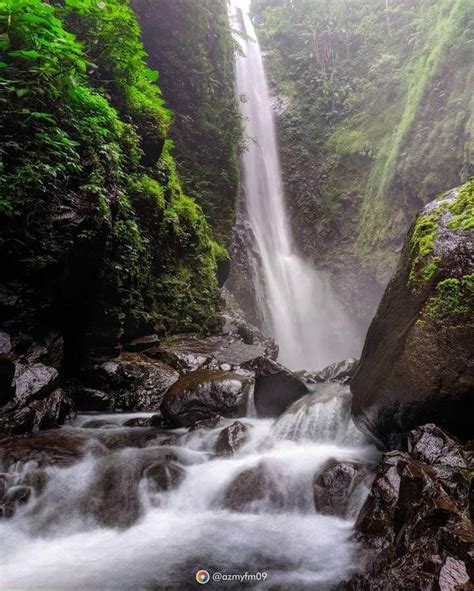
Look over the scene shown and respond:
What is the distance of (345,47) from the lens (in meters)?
23.5

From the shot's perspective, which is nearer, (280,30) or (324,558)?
(324,558)

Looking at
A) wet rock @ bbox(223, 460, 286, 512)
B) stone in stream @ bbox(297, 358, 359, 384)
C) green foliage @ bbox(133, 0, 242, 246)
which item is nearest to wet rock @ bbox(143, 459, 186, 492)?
wet rock @ bbox(223, 460, 286, 512)

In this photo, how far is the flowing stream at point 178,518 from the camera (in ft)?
10.8

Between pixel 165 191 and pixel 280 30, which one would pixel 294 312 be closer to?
pixel 165 191

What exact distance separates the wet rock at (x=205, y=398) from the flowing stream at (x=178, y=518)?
0.46 meters

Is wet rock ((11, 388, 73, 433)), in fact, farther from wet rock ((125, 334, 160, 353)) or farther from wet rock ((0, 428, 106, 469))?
wet rock ((125, 334, 160, 353))

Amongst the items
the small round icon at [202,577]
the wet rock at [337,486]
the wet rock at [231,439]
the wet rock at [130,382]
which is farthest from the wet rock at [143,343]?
the small round icon at [202,577]

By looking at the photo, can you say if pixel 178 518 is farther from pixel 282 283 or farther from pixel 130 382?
pixel 282 283

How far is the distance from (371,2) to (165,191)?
21.3 meters

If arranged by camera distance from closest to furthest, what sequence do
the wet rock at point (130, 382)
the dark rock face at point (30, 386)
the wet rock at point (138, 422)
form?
the dark rock face at point (30, 386) → the wet rock at point (138, 422) → the wet rock at point (130, 382)

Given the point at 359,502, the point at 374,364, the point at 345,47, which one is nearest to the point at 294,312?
the point at 374,364

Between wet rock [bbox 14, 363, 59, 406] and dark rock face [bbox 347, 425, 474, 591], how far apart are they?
4574 mm

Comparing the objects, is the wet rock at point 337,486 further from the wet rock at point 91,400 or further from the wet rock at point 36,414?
the wet rock at point 91,400

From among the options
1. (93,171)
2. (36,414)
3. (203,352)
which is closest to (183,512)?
(36,414)
